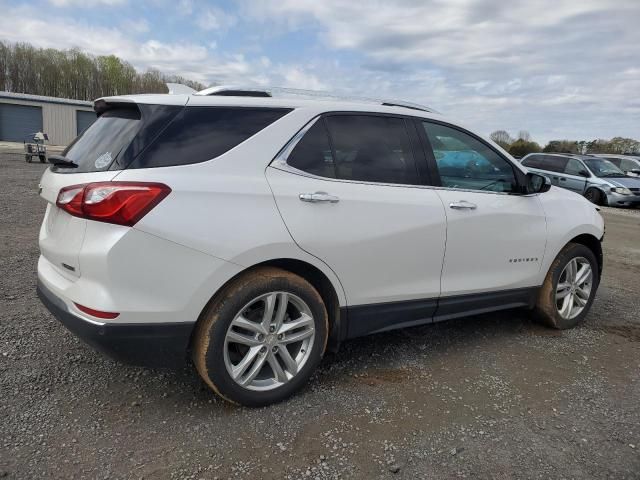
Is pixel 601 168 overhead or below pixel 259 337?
overhead

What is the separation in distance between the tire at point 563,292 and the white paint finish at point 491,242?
229 millimetres

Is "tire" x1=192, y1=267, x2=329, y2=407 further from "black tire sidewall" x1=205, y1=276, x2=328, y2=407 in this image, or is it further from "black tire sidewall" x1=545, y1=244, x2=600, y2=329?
Answer: "black tire sidewall" x1=545, y1=244, x2=600, y2=329

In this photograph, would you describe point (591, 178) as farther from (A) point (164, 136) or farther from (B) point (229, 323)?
(A) point (164, 136)

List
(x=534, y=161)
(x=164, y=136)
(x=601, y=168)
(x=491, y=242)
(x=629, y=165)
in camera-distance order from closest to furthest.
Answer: (x=164, y=136) < (x=491, y=242) < (x=601, y=168) < (x=534, y=161) < (x=629, y=165)

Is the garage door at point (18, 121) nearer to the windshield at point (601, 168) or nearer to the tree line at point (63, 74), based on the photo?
the tree line at point (63, 74)

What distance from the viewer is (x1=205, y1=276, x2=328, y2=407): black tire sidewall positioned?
8.63ft

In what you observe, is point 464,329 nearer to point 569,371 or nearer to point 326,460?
point 569,371

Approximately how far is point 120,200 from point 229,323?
829 mm

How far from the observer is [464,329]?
437cm

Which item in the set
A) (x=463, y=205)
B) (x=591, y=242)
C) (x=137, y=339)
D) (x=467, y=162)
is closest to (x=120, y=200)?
(x=137, y=339)

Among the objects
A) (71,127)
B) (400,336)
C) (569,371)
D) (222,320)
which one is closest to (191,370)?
(222,320)

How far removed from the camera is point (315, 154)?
117 inches

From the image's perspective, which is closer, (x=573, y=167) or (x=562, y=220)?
(x=562, y=220)

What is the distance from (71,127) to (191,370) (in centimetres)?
4406
